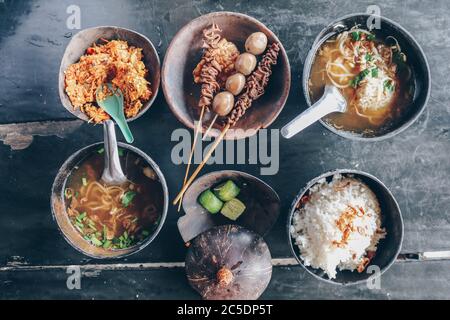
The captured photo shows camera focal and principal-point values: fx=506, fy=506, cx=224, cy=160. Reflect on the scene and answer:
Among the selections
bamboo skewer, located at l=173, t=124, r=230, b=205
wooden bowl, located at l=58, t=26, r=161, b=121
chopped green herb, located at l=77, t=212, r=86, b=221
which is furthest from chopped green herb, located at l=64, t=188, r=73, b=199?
bamboo skewer, located at l=173, t=124, r=230, b=205

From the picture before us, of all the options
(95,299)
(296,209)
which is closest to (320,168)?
(296,209)

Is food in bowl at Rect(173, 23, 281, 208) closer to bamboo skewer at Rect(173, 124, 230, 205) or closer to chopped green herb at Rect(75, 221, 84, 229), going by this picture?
bamboo skewer at Rect(173, 124, 230, 205)

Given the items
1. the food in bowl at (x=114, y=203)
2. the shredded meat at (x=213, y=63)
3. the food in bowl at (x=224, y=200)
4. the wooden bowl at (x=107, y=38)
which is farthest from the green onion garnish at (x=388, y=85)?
the food in bowl at (x=114, y=203)

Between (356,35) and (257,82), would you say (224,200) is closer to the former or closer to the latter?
(257,82)

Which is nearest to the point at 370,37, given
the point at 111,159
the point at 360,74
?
the point at 360,74

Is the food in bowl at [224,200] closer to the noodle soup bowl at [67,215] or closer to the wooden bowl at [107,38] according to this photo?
the noodle soup bowl at [67,215]

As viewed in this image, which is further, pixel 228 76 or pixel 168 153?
pixel 168 153
